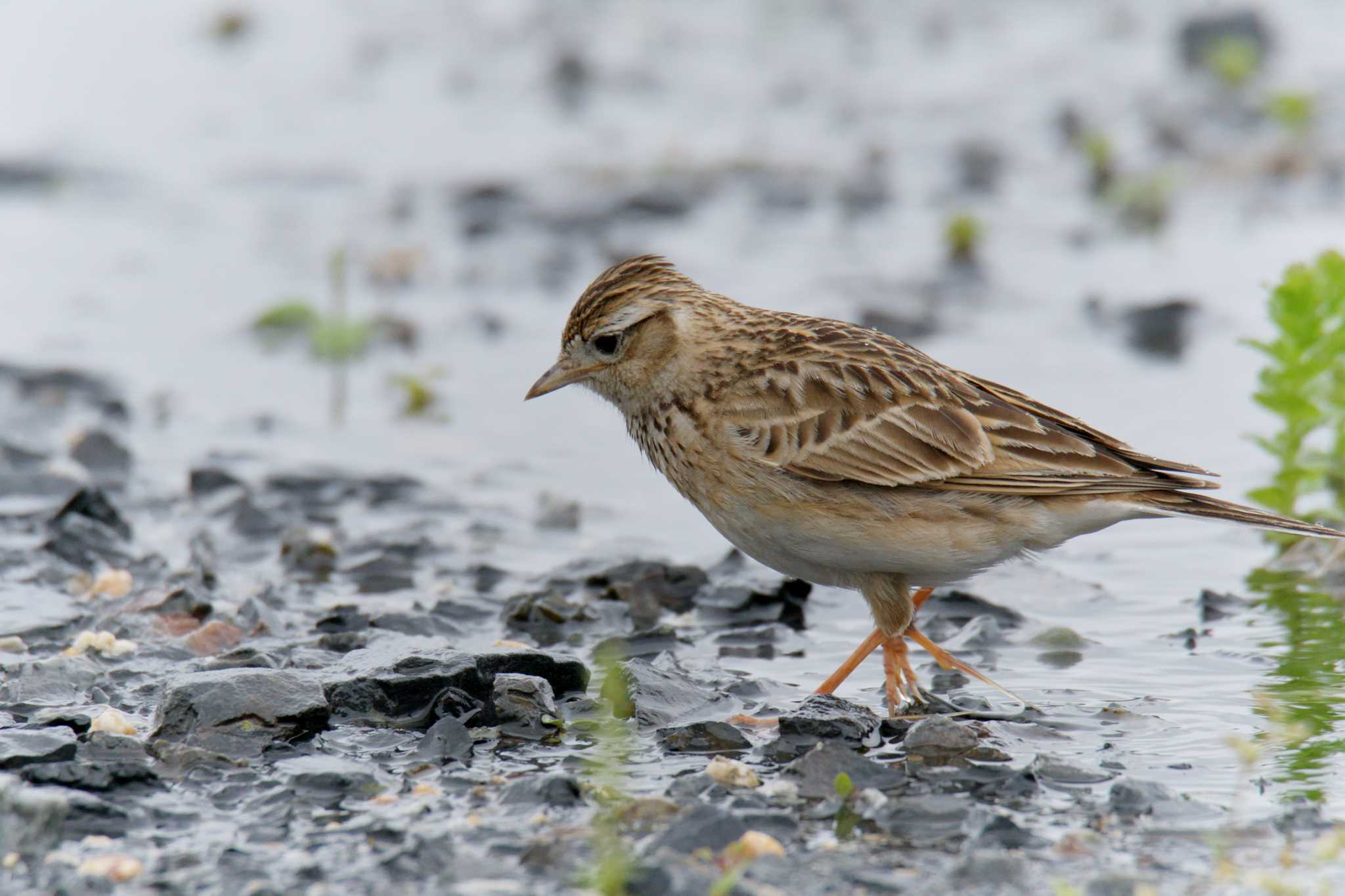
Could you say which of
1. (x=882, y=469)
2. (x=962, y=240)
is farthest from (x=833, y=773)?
(x=962, y=240)

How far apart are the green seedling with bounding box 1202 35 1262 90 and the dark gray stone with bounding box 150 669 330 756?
13.1m

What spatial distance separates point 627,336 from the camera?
7.66 metres

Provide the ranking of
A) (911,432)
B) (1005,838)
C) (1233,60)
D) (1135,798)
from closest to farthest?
(1005,838) → (1135,798) → (911,432) → (1233,60)

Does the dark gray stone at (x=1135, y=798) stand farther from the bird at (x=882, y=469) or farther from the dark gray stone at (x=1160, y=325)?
the dark gray stone at (x=1160, y=325)

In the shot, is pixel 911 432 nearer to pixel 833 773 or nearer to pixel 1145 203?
pixel 833 773

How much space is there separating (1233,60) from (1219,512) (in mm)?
11216

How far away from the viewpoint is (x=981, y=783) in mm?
5730

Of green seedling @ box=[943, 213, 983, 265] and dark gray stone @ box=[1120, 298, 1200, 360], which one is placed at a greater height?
green seedling @ box=[943, 213, 983, 265]

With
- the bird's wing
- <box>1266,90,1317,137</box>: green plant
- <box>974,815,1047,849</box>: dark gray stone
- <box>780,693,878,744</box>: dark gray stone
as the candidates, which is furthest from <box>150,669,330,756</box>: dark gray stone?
<box>1266,90,1317,137</box>: green plant

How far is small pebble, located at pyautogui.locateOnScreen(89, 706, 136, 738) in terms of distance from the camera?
19.4 ft

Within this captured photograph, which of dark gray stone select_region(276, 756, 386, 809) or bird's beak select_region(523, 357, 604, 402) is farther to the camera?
bird's beak select_region(523, 357, 604, 402)

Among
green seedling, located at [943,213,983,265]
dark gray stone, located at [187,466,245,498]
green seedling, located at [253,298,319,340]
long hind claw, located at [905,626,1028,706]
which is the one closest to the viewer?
long hind claw, located at [905,626,1028,706]

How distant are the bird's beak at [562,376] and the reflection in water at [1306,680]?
3.08m

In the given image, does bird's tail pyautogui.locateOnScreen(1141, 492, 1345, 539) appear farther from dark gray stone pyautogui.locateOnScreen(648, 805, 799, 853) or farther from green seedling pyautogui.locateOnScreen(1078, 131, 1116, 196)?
green seedling pyautogui.locateOnScreen(1078, 131, 1116, 196)
